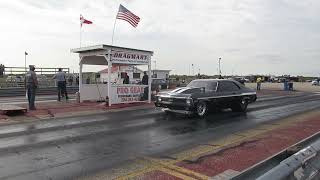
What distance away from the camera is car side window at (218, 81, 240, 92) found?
16.1 m

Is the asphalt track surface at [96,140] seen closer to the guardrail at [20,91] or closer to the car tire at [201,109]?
the car tire at [201,109]

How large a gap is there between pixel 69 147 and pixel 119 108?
975 centimetres

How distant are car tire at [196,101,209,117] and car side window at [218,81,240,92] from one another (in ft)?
4.20

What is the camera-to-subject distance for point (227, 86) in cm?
1652

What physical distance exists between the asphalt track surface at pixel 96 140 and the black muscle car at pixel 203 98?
0.42 m

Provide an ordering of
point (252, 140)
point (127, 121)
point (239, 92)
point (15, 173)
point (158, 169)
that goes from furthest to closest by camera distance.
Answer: point (239, 92), point (127, 121), point (252, 140), point (158, 169), point (15, 173)

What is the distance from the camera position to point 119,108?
1847 centimetres

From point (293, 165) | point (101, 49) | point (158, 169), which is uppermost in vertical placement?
point (101, 49)

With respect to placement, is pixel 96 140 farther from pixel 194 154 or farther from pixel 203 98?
pixel 203 98

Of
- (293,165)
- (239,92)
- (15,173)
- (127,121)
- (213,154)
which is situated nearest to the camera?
(293,165)

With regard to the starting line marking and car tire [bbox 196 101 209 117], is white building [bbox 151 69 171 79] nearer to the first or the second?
car tire [bbox 196 101 209 117]

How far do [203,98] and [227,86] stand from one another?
2027mm

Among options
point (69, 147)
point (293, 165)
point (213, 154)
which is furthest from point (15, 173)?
point (293, 165)

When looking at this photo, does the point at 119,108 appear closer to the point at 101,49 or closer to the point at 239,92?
the point at 101,49
